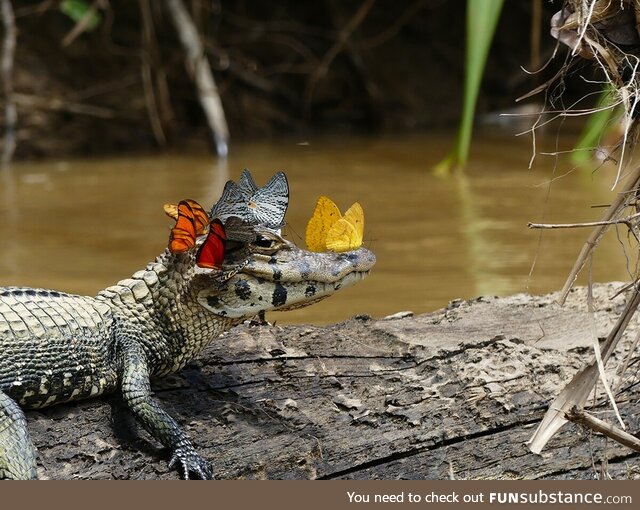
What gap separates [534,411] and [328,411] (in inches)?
22.8

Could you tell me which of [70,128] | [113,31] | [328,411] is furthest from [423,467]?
[113,31]

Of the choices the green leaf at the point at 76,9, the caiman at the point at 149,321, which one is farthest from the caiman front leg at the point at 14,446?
the green leaf at the point at 76,9

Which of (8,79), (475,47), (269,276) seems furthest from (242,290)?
(8,79)

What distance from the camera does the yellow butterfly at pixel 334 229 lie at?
2.76 m

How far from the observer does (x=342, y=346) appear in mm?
3090

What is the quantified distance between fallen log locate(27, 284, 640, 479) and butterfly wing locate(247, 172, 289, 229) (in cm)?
46

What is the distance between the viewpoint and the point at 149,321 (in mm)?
2734

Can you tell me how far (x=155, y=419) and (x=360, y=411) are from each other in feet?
1.87

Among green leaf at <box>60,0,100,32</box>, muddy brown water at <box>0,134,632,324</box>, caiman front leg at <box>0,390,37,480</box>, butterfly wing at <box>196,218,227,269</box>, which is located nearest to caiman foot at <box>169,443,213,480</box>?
caiman front leg at <box>0,390,37,480</box>

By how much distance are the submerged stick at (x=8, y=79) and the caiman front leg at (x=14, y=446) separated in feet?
23.3

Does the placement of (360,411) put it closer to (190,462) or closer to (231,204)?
(190,462)

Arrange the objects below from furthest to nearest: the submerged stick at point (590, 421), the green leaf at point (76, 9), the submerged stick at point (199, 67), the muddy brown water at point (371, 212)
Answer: the submerged stick at point (199, 67), the green leaf at point (76, 9), the muddy brown water at point (371, 212), the submerged stick at point (590, 421)

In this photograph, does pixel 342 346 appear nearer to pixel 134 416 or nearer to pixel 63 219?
pixel 134 416

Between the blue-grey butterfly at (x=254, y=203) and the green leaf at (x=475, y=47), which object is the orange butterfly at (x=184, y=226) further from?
the green leaf at (x=475, y=47)
